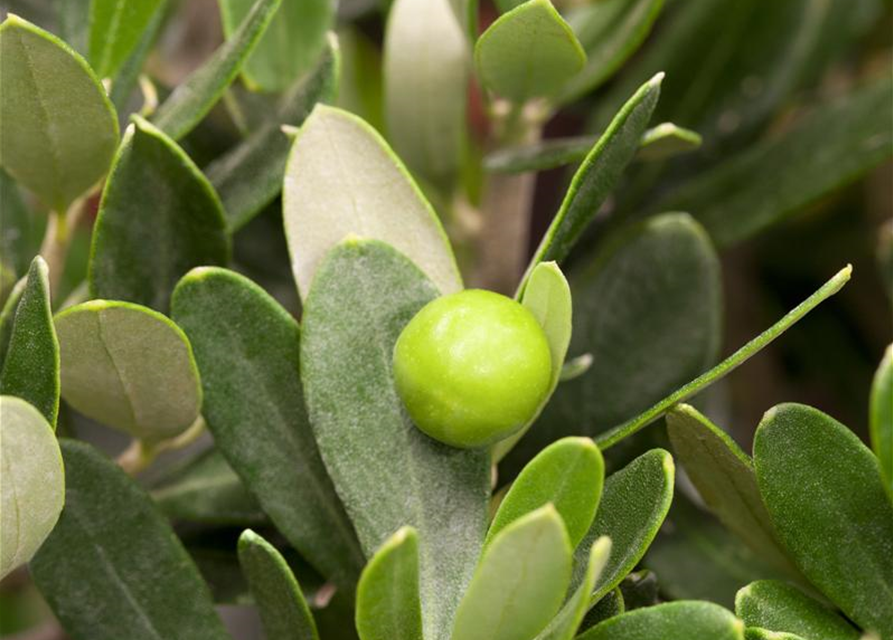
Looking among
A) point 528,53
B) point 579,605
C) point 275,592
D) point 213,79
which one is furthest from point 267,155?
point 579,605

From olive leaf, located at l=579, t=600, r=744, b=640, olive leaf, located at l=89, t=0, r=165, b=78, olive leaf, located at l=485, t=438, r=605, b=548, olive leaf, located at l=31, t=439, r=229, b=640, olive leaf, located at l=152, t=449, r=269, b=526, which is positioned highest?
olive leaf, located at l=89, t=0, r=165, b=78

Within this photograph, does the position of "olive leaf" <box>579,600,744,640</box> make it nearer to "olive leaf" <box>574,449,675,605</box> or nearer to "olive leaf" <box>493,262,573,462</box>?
"olive leaf" <box>574,449,675,605</box>

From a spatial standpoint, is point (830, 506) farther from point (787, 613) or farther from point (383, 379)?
point (383, 379)

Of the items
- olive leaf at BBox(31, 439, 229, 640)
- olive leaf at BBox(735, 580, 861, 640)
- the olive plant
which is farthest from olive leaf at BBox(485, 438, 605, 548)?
olive leaf at BBox(31, 439, 229, 640)

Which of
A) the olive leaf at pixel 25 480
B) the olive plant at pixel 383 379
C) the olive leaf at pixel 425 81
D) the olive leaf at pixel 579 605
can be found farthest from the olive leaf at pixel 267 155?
the olive leaf at pixel 579 605

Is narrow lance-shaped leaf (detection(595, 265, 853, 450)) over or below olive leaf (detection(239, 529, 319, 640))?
over

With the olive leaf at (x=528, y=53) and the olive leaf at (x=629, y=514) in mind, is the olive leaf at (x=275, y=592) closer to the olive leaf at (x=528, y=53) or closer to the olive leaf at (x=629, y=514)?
the olive leaf at (x=629, y=514)
